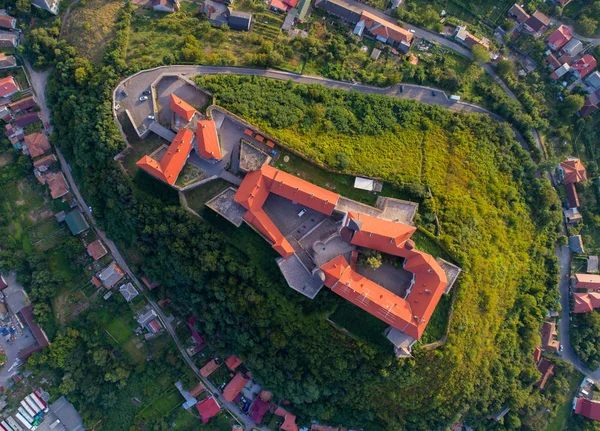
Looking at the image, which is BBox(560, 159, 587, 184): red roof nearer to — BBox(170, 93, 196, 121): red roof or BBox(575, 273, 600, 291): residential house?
BBox(575, 273, 600, 291): residential house

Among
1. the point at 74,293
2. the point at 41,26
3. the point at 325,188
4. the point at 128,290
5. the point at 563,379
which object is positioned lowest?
the point at 74,293

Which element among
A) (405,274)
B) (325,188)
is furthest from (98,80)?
(405,274)

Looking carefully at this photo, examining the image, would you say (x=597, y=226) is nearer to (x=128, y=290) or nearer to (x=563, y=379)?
(x=563, y=379)

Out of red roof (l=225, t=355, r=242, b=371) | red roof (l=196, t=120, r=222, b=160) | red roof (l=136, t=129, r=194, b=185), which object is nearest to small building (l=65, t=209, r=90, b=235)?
red roof (l=136, t=129, r=194, b=185)

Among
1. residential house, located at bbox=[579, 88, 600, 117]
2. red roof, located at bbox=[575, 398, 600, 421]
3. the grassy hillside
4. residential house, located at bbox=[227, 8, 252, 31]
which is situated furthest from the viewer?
residential house, located at bbox=[579, 88, 600, 117]

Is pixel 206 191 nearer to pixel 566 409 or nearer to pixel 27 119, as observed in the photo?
pixel 27 119

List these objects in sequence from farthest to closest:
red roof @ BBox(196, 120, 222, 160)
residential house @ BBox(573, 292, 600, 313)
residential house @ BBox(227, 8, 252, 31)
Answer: residential house @ BBox(573, 292, 600, 313) → residential house @ BBox(227, 8, 252, 31) → red roof @ BBox(196, 120, 222, 160)
